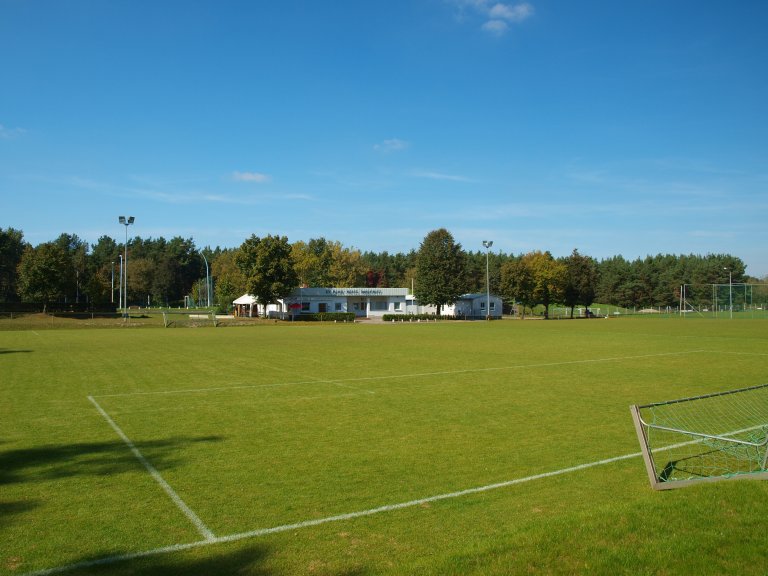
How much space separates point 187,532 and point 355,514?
169 centimetres

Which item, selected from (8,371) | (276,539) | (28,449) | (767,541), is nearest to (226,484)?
(276,539)

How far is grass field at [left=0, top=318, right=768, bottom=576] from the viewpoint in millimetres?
4781

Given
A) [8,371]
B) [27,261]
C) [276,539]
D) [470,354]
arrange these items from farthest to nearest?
1. [27,261]
2. [470,354]
3. [8,371]
4. [276,539]

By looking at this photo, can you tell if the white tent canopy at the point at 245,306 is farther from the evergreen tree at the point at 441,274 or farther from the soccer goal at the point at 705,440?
the soccer goal at the point at 705,440

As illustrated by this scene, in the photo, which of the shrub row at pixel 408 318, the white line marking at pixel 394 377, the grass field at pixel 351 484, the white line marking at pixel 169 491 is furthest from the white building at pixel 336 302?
the white line marking at pixel 169 491

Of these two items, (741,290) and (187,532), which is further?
(741,290)

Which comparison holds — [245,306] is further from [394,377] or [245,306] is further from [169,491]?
[169,491]

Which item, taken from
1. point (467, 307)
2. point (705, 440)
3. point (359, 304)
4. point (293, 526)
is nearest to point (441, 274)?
point (467, 307)

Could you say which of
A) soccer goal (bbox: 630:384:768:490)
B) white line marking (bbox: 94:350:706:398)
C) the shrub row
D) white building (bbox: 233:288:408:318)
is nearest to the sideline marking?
soccer goal (bbox: 630:384:768:490)

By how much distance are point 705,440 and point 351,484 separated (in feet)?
18.8

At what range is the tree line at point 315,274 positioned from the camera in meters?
65.1

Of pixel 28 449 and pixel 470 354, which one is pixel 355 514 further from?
pixel 470 354

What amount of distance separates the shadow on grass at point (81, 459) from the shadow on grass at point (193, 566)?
116 inches

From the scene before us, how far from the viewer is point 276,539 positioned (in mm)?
5305
